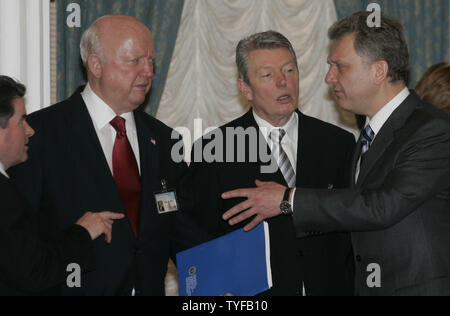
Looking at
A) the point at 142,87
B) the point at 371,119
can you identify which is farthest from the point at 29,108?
the point at 371,119

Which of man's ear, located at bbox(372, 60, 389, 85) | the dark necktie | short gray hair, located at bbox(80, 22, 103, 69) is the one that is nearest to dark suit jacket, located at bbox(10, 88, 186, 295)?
short gray hair, located at bbox(80, 22, 103, 69)

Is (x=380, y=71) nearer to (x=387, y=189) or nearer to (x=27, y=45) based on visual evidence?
(x=387, y=189)

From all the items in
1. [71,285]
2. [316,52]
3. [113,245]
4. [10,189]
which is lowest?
[71,285]

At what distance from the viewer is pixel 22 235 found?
249 cm

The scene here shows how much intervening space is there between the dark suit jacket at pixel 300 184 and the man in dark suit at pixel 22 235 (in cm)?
69

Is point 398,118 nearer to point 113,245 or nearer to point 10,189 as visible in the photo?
point 113,245

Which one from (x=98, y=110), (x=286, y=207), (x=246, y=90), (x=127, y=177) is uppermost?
(x=246, y=90)

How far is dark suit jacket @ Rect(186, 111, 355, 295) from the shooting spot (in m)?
3.32

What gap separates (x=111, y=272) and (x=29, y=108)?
1445 mm

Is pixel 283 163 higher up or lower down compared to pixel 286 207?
higher up

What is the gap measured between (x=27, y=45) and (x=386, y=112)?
2.23 meters

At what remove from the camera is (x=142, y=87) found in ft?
11.1

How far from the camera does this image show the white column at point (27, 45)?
3.65 meters

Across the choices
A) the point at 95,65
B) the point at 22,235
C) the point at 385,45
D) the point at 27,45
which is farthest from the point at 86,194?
the point at 385,45
